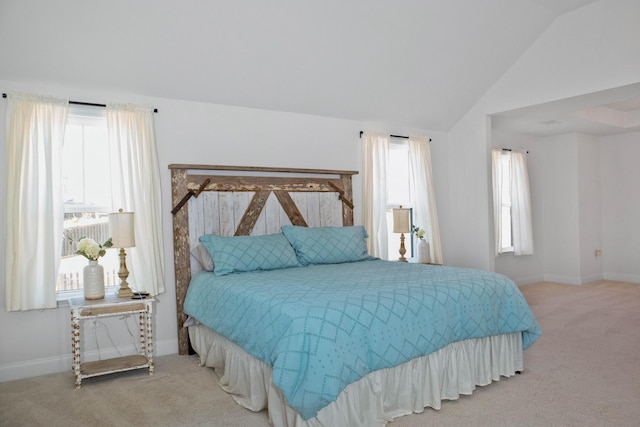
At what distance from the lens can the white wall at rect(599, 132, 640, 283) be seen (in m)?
7.15

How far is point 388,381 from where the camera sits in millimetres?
2625

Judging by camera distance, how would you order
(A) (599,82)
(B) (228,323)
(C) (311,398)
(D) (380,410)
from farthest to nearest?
1. (A) (599,82)
2. (B) (228,323)
3. (D) (380,410)
4. (C) (311,398)

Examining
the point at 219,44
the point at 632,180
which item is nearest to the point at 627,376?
the point at 219,44

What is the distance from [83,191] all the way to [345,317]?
2599 mm

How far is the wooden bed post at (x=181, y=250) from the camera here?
4.02 m

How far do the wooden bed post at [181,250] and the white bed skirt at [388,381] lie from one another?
0.59 m

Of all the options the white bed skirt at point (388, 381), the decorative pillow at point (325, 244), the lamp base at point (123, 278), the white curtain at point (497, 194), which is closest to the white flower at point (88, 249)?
the lamp base at point (123, 278)

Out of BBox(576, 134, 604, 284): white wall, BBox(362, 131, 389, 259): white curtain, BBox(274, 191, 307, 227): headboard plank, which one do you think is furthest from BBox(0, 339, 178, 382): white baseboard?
BBox(576, 134, 604, 284): white wall

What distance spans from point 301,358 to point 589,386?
207 centimetres

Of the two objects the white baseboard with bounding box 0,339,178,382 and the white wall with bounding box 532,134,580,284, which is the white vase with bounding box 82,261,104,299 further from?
the white wall with bounding box 532,134,580,284

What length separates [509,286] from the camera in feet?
10.6

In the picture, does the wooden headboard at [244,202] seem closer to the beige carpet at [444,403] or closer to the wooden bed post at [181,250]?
the wooden bed post at [181,250]

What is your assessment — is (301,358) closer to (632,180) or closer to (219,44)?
(219,44)

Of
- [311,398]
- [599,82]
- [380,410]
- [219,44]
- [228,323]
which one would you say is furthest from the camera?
[599,82]
